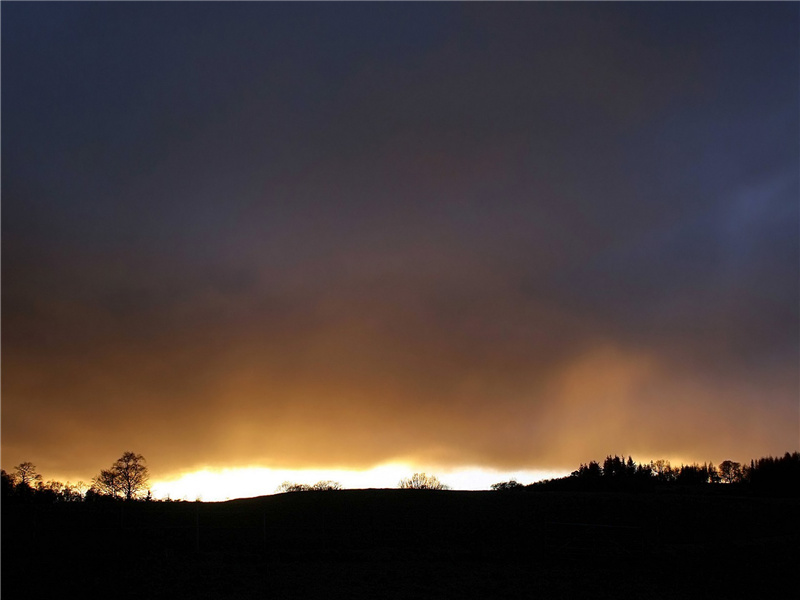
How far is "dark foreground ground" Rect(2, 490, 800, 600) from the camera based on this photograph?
88.4 ft

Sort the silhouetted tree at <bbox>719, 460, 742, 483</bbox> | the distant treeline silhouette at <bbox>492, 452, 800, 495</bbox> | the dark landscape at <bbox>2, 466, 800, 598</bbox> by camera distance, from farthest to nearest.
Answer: the silhouetted tree at <bbox>719, 460, 742, 483</bbox>, the distant treeline silhouette at <bbox>492, 452, 800, 495</bbox>, the dark landscape at <bbox>2, 466, 800, 598</bbox>

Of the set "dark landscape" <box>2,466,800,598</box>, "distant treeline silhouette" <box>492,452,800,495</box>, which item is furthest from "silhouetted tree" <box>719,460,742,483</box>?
"dark landscape" <box>2,466,800,598</box>

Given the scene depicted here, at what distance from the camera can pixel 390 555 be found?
35188mm

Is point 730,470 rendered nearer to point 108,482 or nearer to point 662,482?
point 662,482

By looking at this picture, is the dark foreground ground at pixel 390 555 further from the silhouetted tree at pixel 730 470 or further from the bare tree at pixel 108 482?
the silhouetted tree at pixel 730 470

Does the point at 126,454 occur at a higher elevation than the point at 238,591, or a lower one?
higher

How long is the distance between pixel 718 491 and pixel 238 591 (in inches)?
3182

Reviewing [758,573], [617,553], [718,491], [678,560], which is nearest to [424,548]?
[617,553]

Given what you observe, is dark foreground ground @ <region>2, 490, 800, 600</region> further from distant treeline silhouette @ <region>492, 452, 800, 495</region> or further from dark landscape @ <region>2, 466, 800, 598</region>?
distant treeline silhouette @ <region>492, 452, 800, 495</region>

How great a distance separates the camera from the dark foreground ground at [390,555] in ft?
88.4

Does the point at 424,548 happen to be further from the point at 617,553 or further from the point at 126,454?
the point at 126,454

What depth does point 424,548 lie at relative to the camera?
1470 inches

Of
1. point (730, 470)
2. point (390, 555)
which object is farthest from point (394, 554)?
point (730, 470)

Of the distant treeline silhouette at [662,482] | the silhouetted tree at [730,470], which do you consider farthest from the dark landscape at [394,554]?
the silhouetted tree at [730,470]
